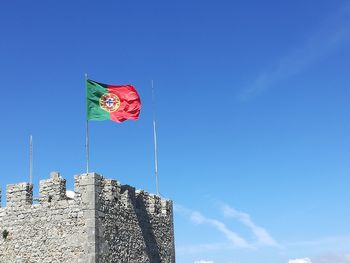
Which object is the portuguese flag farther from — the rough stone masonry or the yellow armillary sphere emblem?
the rough stone masonry

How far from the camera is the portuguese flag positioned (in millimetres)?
26000

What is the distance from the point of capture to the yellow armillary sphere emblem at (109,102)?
26219 mm

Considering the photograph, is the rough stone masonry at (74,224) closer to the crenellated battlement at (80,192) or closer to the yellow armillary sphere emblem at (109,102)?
the crenellated battlement at (80,192)

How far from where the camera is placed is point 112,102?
1041 inches

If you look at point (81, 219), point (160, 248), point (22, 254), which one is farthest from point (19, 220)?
point (160, 248)

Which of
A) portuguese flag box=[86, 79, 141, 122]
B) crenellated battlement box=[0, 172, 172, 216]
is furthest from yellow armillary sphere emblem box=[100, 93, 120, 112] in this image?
crenellated battlement box=[0, 172, 172, 216]

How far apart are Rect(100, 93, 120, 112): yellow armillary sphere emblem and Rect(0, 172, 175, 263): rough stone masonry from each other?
320 centimetres

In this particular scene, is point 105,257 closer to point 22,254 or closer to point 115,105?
point 22,254

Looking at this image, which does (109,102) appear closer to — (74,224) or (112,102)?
(112,102)

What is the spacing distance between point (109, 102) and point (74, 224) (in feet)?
18.3

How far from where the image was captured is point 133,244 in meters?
25.5

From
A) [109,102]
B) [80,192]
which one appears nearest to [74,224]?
[80,192]

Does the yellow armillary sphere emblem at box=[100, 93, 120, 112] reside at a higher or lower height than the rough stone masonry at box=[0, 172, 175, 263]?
higher

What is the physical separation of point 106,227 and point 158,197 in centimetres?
488
